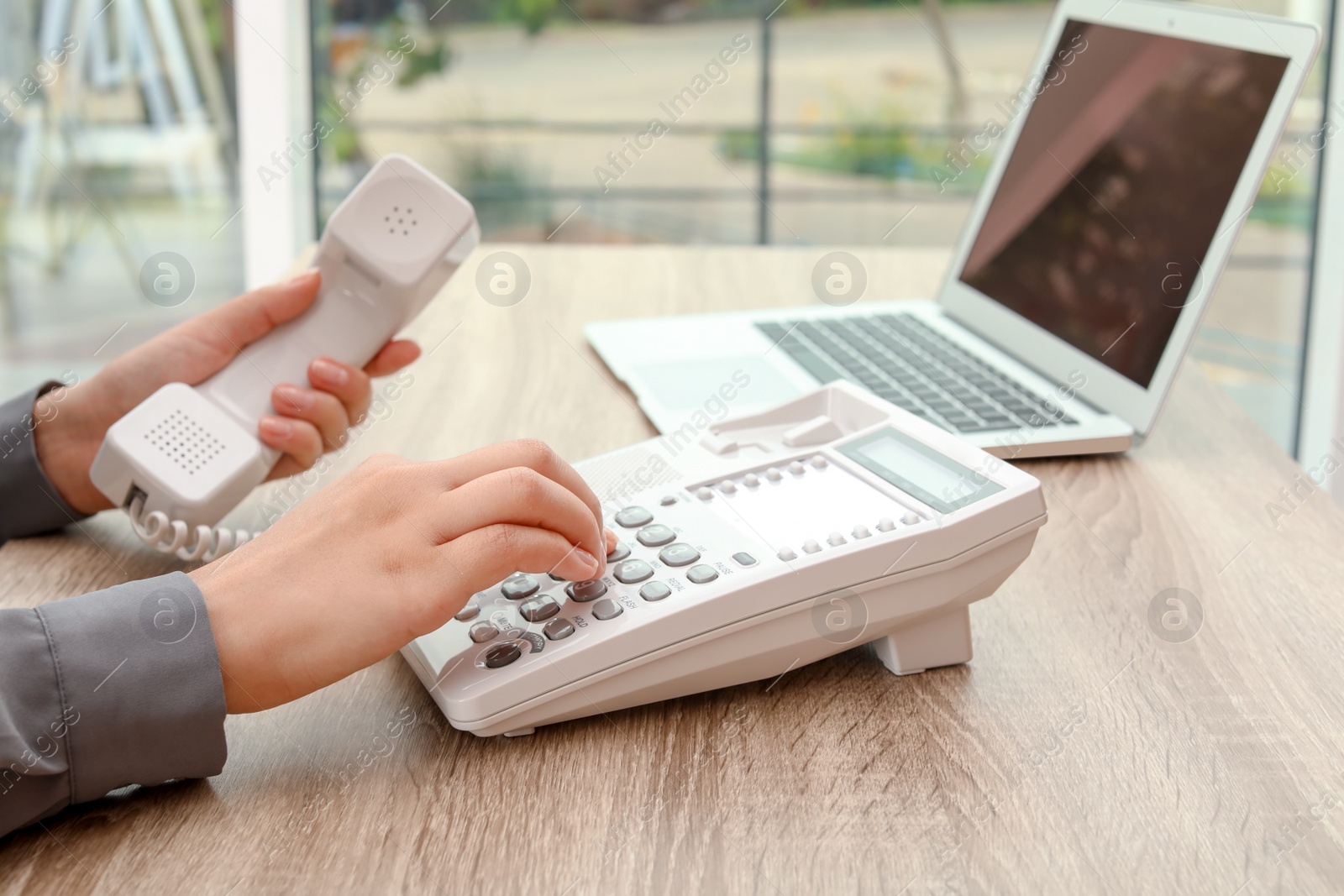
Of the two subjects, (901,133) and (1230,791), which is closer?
(1230,791)

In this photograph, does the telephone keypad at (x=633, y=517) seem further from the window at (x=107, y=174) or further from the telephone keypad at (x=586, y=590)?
the window at (x=107, y=174)

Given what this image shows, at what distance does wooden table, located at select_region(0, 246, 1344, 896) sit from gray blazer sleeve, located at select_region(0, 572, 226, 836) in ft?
0.06

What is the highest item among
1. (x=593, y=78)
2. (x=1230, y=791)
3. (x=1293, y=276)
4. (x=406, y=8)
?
(x=1230, y=791)

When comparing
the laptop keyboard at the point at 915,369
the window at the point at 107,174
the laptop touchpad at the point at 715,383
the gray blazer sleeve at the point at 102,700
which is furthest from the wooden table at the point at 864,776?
the window at the point at 107,174

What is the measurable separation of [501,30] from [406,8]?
0.60 feet

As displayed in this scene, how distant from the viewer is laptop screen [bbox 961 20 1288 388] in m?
0.79

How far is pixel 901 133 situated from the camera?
228 centimetres

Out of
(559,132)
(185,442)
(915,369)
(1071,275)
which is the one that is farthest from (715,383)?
(559,132)

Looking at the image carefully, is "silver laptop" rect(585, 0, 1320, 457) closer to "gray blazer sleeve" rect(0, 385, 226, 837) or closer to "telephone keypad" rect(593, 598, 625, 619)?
"telephone keypad" rect(593, 598, 625, 619)

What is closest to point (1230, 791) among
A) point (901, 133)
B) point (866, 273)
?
point (866, 273)

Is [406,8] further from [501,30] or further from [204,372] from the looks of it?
[204,372]

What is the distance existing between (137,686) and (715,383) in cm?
53

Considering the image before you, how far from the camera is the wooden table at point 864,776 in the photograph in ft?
1.37

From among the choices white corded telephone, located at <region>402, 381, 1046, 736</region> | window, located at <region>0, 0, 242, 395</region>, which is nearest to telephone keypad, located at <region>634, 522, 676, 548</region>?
white corded telephone, located at <region>402, 381, 1046, 736</region>
